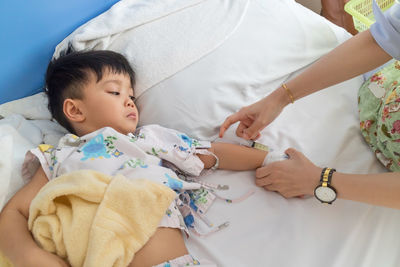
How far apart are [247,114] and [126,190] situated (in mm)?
432

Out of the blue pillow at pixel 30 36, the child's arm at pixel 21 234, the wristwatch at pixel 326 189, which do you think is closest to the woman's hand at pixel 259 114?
the wristwatch at pixel 326 189

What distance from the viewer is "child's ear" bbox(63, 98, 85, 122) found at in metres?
1.14

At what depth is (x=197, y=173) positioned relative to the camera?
1.10 m

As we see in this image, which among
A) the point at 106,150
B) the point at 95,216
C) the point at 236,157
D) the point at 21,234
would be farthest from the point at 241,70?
the point at 21,234

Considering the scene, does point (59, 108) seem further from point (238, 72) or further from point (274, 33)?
point (274, 33)

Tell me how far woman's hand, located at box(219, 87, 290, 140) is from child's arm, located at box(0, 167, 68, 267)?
1.80 feet

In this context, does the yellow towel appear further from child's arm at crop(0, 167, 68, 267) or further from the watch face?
the watch face

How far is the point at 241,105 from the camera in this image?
1226 mm

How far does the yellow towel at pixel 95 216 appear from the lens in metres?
0.85

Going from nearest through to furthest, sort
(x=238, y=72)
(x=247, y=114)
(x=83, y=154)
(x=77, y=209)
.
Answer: (x=77, y=209) → (x=83, y=154) → (x=247, y=114) → (x=238, y=72)

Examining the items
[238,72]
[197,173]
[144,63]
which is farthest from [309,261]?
[144,63]

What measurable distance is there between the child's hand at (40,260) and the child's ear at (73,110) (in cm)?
42

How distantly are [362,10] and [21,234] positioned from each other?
4.90 ft

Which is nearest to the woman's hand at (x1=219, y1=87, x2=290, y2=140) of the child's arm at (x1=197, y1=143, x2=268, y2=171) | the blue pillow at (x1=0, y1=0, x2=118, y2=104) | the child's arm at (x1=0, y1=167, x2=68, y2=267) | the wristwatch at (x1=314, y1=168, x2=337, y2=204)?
the child's arm at (x1=197, y1=143, x2=268, y2=171)
